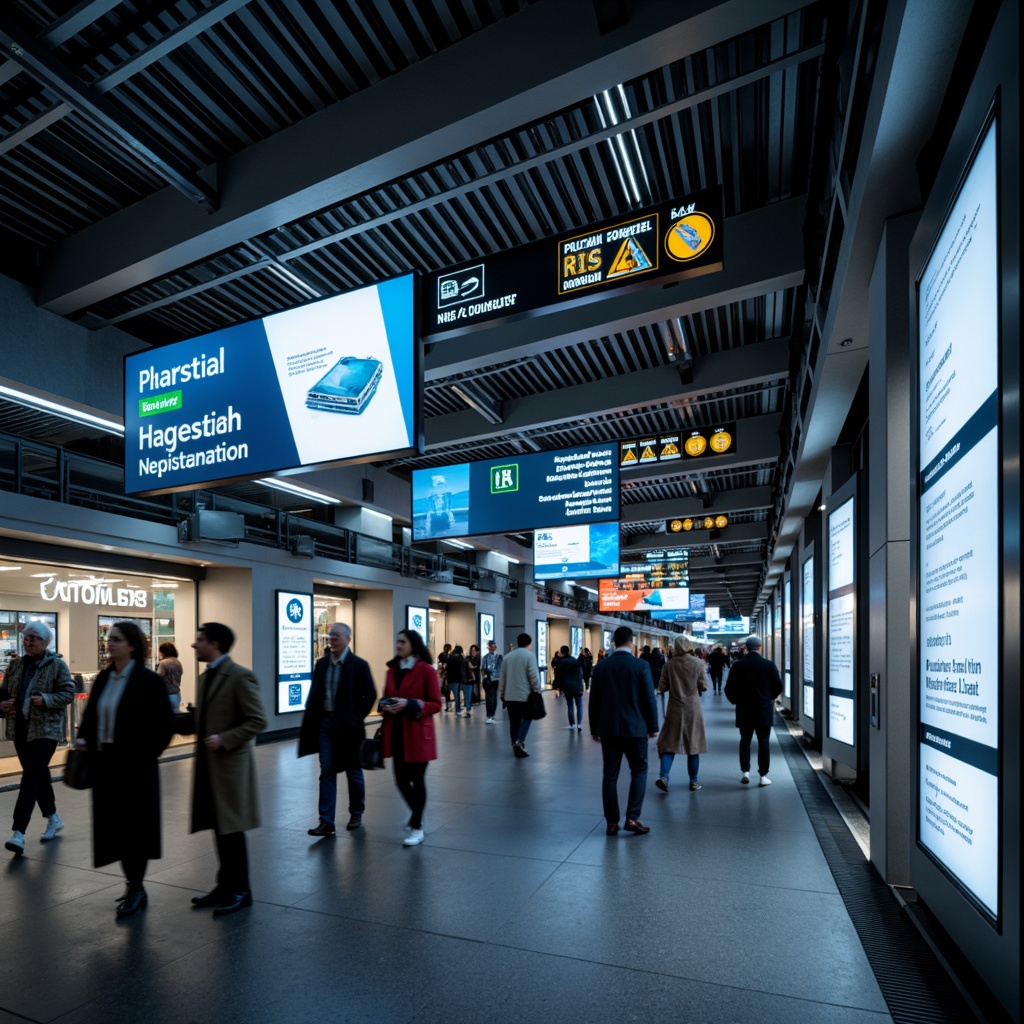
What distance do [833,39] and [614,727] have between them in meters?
5.25

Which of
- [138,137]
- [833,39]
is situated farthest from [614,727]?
[138,137]

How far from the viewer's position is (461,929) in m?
4.00

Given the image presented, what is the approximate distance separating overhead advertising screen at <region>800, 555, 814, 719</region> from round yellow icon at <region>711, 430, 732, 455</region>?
7.07 ft

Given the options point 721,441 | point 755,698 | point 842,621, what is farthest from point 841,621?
point 721,441

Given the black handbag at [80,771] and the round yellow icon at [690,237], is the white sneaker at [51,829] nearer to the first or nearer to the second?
the black handbag at [80,771]

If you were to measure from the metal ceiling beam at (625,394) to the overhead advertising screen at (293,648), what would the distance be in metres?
4.02

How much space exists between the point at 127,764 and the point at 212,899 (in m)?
0.98

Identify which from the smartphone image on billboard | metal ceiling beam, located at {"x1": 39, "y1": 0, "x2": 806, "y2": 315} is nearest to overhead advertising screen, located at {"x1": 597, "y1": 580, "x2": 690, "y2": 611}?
metal ceiling beam, located at {"x1": 39, "y1": 0, "x2": 806, "y2": 315}

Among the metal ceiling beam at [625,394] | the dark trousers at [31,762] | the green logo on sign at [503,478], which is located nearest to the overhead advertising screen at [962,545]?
the dark trousers at [31,762]

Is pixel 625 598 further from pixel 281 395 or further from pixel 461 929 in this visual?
pixel 461 929

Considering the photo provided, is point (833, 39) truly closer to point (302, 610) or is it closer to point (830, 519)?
point (830, 519)

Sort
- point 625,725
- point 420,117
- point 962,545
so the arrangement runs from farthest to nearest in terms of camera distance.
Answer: point 625,725 < point 420,117 < point 962,545

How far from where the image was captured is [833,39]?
5055 mm

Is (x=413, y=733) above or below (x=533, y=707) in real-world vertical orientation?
above
